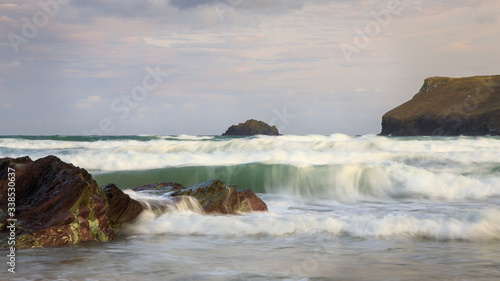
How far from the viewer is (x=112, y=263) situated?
4.93 metres

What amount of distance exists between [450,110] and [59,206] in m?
82.4

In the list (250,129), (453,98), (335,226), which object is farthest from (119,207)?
(453,98)

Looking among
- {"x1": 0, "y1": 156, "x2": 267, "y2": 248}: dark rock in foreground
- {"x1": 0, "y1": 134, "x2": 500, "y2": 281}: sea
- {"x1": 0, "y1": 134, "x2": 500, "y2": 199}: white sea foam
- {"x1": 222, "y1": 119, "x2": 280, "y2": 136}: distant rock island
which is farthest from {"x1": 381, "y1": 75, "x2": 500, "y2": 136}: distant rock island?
{"x1": 0, "y1": 156, "x2": 267, "y2": 248}: dark rock in foreground

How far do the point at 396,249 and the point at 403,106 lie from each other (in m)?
90.9

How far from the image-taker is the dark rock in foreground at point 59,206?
5.77 meters

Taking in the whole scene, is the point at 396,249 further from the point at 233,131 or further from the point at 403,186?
the point at 233,131

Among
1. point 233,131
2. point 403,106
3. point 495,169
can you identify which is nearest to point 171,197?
point 495,169

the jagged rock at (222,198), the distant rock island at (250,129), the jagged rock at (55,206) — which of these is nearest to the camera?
the jagged rock at (55,206)

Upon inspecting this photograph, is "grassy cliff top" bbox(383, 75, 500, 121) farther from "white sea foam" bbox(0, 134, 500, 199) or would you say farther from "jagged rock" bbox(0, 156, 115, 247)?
"jagged rock" bbox(0, 156, 115, 247)

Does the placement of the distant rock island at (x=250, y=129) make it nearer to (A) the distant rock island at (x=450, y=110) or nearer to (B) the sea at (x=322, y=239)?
(A) the distant rock island at (x=450, y=110)

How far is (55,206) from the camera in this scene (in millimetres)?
5965

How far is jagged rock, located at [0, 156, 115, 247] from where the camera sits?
5.75 meters

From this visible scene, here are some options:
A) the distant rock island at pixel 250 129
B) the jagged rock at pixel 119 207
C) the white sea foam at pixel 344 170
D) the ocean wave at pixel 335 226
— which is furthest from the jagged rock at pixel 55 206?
the distant rock island at pixel 250 129

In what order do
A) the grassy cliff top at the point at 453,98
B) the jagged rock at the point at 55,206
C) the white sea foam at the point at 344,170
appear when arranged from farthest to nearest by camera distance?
the grassy cliff top at the point at 453,98, the white sea foam at the point at 344,170, the jagged rock at the point at 55,206
